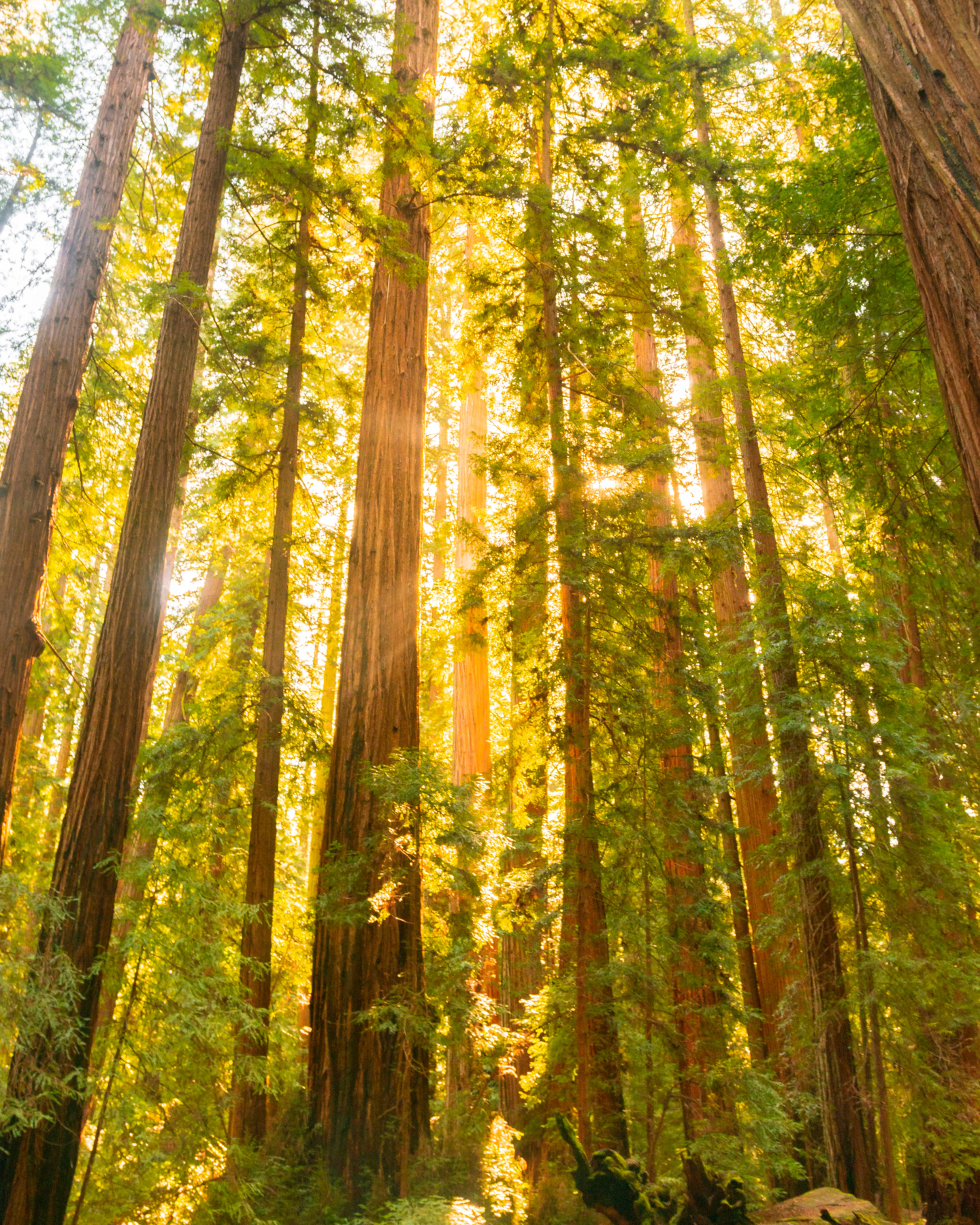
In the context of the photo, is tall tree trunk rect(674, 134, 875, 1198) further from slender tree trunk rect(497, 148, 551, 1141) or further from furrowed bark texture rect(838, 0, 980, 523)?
furrowed bark texture rect(838, 0, 980, 523)

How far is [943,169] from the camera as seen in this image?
8.83 feet

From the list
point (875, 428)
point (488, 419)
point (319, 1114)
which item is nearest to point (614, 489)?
point (875, 428)

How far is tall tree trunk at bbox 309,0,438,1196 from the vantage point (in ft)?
18.3

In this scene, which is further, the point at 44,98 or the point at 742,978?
the point at 742,978

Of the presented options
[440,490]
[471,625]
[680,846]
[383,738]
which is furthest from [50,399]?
[440,490]

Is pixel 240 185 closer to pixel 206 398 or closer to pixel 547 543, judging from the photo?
pixel 206 398

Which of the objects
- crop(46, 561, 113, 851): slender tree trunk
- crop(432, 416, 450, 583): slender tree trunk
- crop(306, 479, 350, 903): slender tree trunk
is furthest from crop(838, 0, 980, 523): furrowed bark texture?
crop(432, 416, 450, 583): slender tree trunk

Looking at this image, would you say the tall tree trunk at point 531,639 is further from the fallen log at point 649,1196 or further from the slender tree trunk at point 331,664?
the slender tree trunk at point 331,664

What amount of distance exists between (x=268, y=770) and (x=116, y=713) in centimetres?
184

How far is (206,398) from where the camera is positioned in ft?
31.3

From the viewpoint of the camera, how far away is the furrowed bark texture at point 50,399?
6145 millimetres

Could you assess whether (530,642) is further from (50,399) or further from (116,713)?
(50,399)

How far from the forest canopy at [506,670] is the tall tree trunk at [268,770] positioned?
53mm

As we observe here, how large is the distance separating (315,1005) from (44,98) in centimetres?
938
